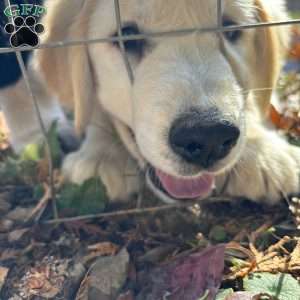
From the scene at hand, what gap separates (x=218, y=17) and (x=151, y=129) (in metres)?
0.42

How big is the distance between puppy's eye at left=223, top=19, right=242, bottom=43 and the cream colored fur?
22mm

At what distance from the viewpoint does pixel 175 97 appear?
160 cm

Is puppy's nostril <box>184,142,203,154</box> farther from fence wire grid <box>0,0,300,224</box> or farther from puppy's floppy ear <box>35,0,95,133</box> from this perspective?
puppy's floppy ear <box>35,0,95,133</box>

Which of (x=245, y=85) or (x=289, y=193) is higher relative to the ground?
(x=245, y=85)

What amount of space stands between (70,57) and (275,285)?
1215 millimetres

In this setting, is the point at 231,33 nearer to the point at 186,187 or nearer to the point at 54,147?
the point at 186,187

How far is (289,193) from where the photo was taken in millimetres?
1965

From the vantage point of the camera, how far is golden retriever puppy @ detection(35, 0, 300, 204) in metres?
1.60

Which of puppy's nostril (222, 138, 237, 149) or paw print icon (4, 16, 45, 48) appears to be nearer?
puppy's nostril (222, 138, 237, 149)

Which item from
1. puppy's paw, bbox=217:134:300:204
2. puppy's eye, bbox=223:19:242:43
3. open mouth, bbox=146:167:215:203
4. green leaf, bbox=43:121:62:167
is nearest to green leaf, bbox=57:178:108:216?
open mouth, bbox=146:167:215:203

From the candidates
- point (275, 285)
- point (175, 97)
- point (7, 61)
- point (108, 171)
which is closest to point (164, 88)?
point (175, 97)

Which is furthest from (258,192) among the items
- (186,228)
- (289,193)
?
(186,228)

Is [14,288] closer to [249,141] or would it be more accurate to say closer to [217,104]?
[217,104]

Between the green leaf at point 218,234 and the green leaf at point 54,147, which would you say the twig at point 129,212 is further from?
the green leaf at point 54,147
